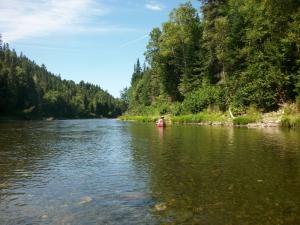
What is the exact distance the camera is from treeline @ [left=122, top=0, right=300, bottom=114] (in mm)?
51219

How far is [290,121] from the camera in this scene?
44.3m

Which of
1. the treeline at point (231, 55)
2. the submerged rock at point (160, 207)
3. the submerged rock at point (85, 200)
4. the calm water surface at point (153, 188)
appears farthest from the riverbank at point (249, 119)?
the submerged rock at point (85, 200)

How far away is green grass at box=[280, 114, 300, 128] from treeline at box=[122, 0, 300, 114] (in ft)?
15.1

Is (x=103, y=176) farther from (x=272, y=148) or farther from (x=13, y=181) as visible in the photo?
(x=272, y=148)

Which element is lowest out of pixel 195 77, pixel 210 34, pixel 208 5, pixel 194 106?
pixel 194 106

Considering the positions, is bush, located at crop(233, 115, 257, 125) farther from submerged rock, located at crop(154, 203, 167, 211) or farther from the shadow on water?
submerged rock, located at crop(154, 203, 167, 211)

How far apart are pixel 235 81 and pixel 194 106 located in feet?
42.8

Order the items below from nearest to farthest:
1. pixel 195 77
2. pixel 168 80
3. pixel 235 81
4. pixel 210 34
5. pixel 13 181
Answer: pixel 13 181
pixel 235 81
pixel 210 34
pixel 195 77
pixel 168 80

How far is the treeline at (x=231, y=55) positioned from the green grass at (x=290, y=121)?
4.61 metres

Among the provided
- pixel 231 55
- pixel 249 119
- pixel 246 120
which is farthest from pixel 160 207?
pixel 231 55

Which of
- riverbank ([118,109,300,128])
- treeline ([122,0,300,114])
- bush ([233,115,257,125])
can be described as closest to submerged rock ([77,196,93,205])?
riverbank ([118,109,300,128])

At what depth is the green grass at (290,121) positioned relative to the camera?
43344mm

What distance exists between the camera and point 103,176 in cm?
1603

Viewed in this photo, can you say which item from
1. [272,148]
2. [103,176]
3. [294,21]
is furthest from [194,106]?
[103,176]
